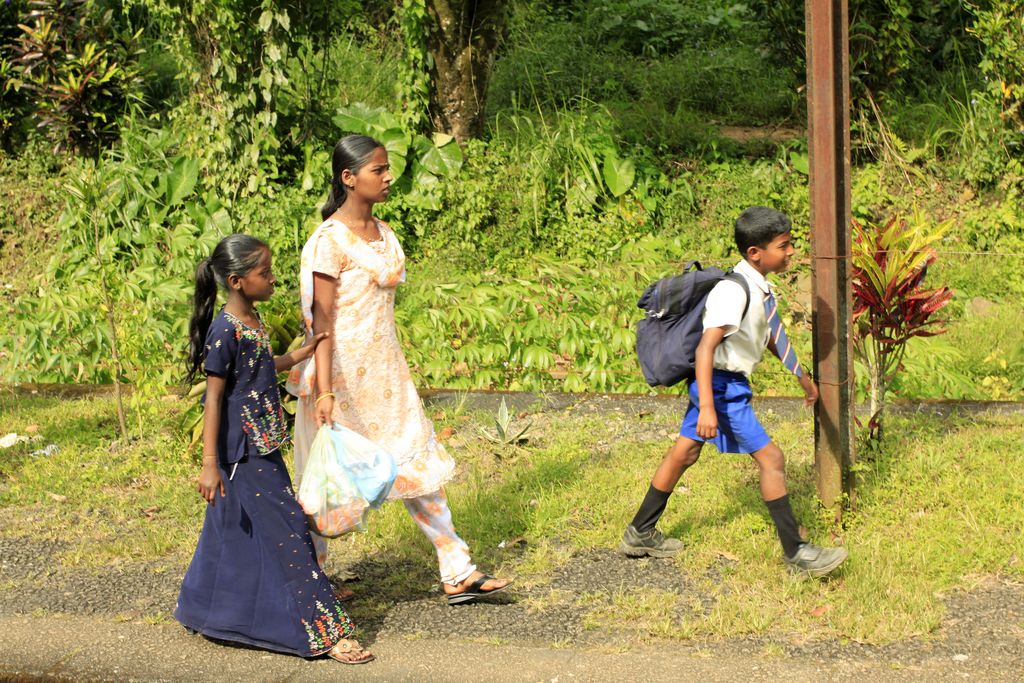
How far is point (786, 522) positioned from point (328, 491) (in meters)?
1.82

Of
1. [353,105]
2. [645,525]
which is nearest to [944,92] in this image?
[353,105]

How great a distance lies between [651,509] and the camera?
5.31 m

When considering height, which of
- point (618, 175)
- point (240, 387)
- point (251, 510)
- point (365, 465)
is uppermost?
point (618, 175)

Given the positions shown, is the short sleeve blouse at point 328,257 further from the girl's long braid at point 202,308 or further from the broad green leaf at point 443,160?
the broad green leaf at point 443,160

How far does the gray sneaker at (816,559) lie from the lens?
490 centimetres

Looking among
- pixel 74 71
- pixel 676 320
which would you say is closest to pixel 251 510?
pixel 676 320

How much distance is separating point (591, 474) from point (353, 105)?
6367 millimetres

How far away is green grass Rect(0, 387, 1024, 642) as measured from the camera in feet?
16.0

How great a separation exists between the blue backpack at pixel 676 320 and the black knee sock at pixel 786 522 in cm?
61

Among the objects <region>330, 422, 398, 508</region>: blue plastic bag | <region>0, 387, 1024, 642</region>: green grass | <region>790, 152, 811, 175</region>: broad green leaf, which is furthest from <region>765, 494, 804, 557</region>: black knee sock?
<region>790, 152, 811, 175</region>: broad green leaf

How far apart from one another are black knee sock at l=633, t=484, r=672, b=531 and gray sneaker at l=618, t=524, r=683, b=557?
32mm

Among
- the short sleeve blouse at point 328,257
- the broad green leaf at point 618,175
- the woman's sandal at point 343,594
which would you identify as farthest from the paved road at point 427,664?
the broad green leaf at point 618,175

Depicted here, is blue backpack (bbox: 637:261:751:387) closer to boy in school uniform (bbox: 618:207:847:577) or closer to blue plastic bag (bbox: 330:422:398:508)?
boy in school uniform (bbox: 618:207:847:577)

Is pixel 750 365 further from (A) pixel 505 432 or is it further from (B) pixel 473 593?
(A) pixel 505 432
